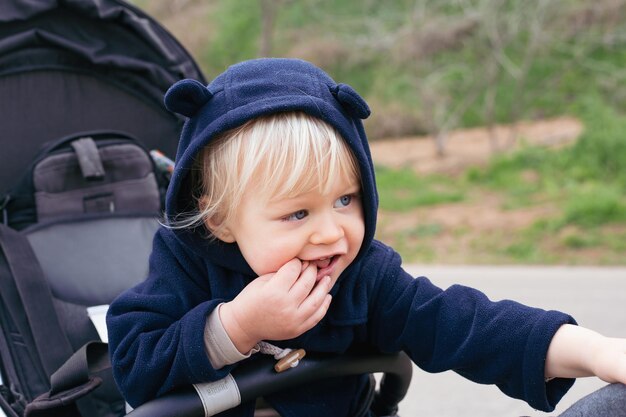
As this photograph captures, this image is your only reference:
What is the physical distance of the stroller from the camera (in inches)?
64.3

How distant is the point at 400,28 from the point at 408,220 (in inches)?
168

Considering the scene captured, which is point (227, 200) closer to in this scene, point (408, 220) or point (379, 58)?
point (408, 220)

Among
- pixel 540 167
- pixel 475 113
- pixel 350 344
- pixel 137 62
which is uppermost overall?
pixel 475 113

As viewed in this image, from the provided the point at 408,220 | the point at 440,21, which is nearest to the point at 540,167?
the point at 408,220

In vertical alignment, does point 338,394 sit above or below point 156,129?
below

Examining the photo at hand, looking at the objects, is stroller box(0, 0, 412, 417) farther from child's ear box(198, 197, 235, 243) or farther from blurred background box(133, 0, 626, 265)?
blurred background box(133, 0, 626, 265)

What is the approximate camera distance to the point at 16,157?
7.06 feet

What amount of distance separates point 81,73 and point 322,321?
122 cm

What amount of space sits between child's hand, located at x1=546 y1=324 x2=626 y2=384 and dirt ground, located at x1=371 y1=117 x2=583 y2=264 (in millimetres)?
4404

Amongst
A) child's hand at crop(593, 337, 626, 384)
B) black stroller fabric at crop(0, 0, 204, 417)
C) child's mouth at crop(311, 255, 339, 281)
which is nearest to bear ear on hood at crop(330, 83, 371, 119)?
child's mouth at crop(311, 255, 339, 281)

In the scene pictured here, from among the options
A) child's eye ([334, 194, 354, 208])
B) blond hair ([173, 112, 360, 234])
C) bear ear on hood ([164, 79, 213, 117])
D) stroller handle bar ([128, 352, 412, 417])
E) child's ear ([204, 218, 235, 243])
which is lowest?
stroller handle bar ([128, 352, 412, 417])

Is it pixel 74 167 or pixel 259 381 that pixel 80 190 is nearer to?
pixel 74 167

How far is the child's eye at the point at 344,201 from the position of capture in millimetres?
1329

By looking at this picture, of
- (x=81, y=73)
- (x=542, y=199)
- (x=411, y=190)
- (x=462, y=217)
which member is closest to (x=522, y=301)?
(x=462, y=217)
